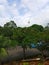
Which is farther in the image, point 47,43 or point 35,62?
point 47,43

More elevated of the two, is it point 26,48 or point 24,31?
point 24,31

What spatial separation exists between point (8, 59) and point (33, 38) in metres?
4.45

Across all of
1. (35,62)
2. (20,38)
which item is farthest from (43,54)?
(35,62)

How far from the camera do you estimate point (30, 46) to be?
3198 cm

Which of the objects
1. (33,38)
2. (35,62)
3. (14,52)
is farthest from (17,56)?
(35,62)

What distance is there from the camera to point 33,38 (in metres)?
31.3

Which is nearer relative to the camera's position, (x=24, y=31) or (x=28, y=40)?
(x=28, y=40)

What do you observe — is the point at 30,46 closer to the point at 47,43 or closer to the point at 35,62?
the point at 47,43

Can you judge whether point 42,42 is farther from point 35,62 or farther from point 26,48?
point 35,62

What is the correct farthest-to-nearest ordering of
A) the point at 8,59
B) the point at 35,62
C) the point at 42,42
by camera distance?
1. the point at 42,42
2. the point at 8,59
3. the point at 35,62

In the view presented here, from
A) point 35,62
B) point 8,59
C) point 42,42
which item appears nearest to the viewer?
point 35,62

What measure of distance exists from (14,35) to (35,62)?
268 inches

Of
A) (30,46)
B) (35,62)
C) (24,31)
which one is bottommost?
(35,62)

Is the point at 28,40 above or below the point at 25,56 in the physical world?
above
